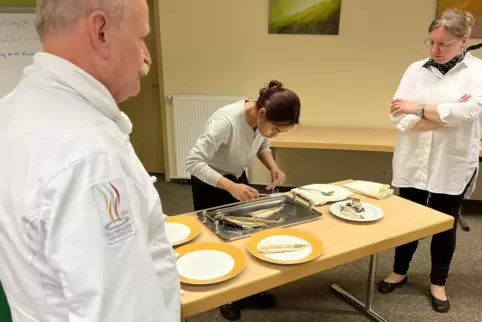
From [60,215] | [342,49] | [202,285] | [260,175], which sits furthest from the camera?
[260,175]

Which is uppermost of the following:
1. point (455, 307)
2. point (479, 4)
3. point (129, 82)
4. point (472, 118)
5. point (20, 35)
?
point (479, 4)

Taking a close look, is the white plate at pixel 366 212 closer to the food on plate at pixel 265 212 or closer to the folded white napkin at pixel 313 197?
the folded white napkin at pixel 313 197

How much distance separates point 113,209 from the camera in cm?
65

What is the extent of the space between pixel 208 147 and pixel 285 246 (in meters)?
0.67

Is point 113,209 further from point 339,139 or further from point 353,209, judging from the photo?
point 339,139

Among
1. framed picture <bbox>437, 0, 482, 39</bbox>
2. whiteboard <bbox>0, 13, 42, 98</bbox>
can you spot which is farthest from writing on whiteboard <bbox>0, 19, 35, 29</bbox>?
framed picture <bbox>437, 0, 482, 39</bbox>

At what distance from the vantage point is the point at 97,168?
2.08 feet

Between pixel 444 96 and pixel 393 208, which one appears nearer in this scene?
pixel 393 208

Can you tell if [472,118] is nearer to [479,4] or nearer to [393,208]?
[393,208]

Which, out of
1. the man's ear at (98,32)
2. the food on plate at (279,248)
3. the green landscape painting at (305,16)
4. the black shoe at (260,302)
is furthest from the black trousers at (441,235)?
the green landscape painting at (305,16)

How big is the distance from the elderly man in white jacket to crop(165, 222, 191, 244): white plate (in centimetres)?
61

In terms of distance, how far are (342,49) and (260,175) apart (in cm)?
135

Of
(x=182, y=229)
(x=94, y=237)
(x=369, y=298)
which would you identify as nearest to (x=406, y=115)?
(x=369, y=298)

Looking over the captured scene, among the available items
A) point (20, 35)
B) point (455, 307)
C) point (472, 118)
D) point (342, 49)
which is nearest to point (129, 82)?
point (472, 118)
